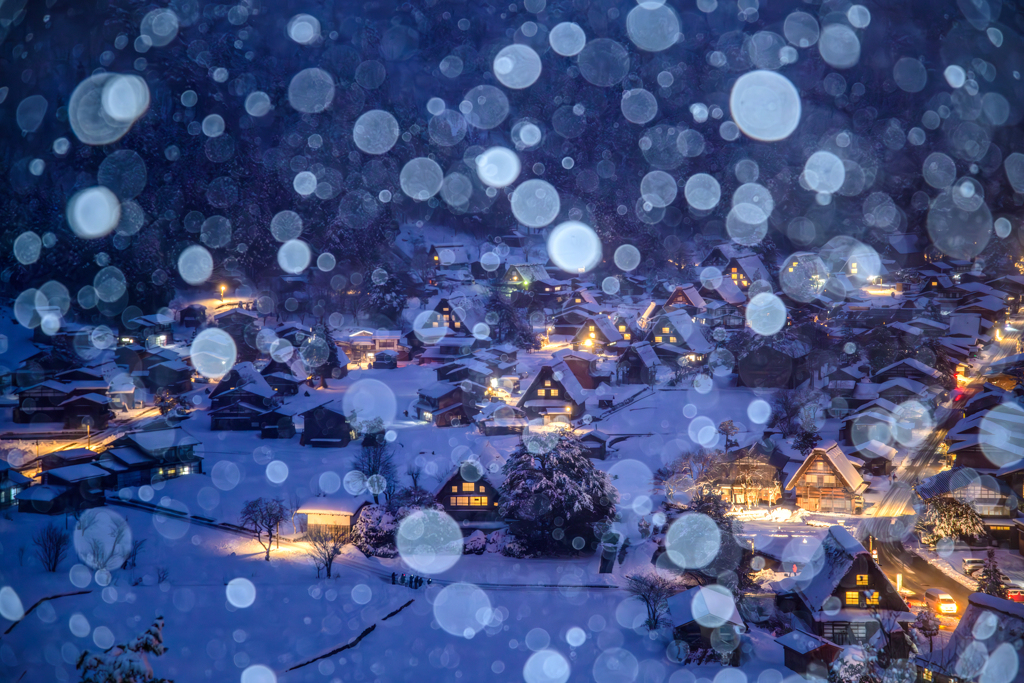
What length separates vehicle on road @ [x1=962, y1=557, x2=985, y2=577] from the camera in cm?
1784

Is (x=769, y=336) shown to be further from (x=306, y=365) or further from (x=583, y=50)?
(x=583, y=50)

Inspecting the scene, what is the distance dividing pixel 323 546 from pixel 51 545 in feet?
25.0

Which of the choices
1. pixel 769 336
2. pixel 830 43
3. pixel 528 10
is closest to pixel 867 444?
pixel 769 336

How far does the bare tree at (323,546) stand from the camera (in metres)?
18.2

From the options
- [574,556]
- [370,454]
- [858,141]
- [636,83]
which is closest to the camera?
[574,556]

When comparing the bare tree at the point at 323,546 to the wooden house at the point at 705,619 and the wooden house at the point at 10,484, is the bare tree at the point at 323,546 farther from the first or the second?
the wooden house at the point at 10,484

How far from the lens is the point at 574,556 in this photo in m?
19.9

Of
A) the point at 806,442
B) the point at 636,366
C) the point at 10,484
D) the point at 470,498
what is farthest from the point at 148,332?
the point at 806,442

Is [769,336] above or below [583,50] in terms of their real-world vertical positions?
below

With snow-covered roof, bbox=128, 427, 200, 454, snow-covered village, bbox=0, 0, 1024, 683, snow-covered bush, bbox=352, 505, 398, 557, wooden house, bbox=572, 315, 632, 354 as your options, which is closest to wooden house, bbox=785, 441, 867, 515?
snow-covered village, bbox=0, 0, 1024, 683

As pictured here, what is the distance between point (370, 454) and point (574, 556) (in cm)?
910

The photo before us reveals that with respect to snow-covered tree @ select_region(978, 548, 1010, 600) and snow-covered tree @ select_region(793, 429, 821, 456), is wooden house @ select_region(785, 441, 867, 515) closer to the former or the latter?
snow-covered tree @ select_region(793, 429, 821, 456)

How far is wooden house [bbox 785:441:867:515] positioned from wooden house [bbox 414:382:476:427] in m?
14.7

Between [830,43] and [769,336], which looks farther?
[830,43]
